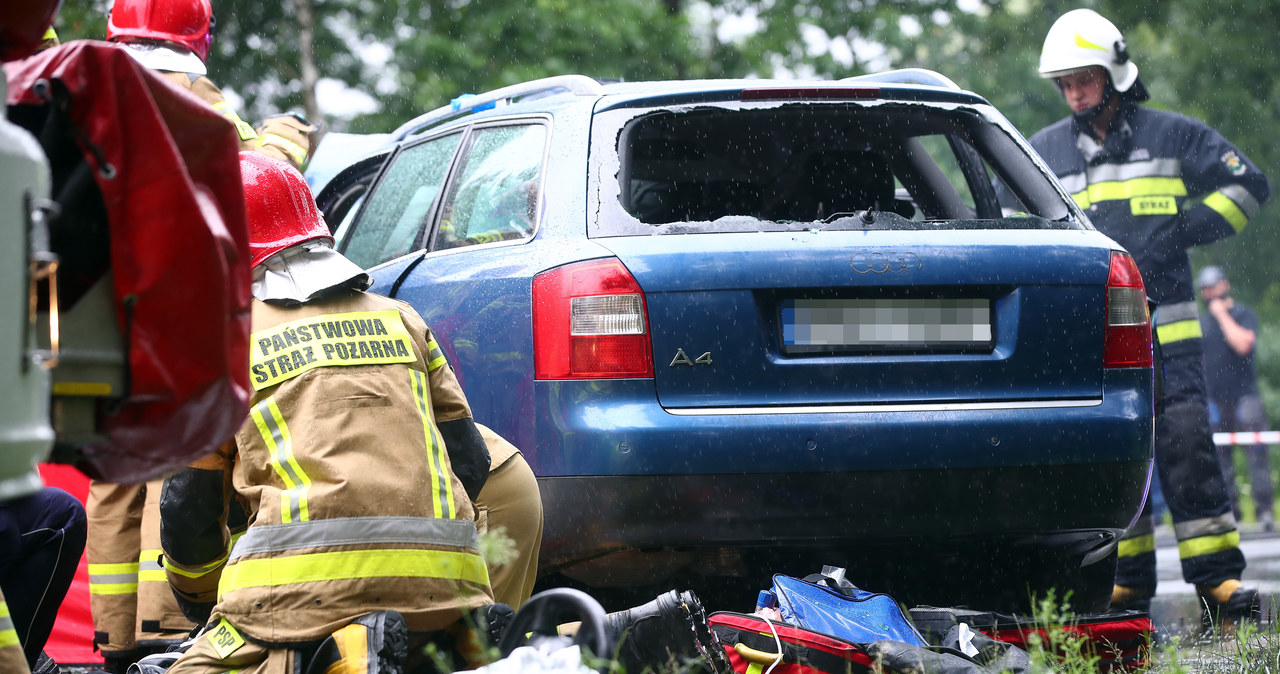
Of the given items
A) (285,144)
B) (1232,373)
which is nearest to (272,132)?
(285,144)

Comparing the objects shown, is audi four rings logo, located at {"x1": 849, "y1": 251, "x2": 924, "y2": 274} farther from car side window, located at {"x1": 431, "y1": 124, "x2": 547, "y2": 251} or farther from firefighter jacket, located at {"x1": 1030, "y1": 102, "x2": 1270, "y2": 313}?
firefighter jacket, located at {"x1": 1030, "y1": 102, "x2": 1270, "y2": 313}

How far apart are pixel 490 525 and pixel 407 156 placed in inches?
85.0

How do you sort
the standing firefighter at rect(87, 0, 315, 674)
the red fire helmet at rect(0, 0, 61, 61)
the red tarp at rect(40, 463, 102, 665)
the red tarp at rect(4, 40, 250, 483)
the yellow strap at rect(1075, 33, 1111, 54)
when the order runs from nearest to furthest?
the red fire helmet at rect(0, 0, 61, 61), the red tarp at rect(4, 40, 250, 483), the standing firefighter at rect(87, 0, 315, 674), the red tarp at rect(40, 463, 102, 665), the yellow strap at rect(1075, 33, 1111, 54)

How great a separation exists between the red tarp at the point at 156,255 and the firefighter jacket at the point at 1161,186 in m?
5.42

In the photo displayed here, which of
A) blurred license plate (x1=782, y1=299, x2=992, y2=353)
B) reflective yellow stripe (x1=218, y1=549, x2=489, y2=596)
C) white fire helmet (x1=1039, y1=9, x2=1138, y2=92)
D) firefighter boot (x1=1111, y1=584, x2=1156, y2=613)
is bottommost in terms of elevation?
firefighter boot (x1=1111, y1=584, x2=1156, y2=613)

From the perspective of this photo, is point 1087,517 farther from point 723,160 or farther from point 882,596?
point 723,160

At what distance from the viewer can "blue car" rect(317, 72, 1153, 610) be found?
389 centimetres

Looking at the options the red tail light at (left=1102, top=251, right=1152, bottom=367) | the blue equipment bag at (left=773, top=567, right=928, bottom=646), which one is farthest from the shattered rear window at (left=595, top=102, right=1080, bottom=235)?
the blue equipment bag at (left=773, top=567, right=928, bottom=646)

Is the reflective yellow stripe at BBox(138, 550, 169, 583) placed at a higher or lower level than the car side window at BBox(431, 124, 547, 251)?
lower

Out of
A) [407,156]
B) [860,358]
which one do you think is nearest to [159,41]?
[407,156]

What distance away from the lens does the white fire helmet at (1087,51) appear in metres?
6.91

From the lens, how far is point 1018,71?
23.6 meters

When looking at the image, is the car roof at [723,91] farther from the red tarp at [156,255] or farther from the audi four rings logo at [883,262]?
the red tarp at [156,255]

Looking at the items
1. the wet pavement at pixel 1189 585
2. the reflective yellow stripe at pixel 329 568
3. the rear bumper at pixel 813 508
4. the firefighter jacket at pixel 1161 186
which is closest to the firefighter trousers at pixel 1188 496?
the wet pavement at pixel 1189 585
